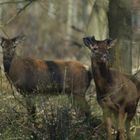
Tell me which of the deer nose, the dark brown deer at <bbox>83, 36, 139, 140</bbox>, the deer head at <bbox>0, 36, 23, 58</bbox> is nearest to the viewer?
the deer nose

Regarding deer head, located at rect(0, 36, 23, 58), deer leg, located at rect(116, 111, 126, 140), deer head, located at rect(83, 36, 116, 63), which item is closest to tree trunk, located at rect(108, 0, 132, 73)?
deer head, located at rect(83, 36, 116, 63)

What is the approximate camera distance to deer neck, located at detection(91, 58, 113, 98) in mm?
12691

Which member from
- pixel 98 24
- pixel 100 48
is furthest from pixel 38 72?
pixel 100 48

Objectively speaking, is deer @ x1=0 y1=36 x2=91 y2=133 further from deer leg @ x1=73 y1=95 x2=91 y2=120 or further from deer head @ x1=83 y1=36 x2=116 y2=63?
deer head @ x1=83 y1=36 x2=116 y2=63

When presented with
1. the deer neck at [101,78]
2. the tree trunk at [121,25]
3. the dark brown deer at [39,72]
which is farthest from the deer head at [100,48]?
the dark brown deer at [39,72]

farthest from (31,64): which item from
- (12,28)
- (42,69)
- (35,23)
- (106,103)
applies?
(35,23)

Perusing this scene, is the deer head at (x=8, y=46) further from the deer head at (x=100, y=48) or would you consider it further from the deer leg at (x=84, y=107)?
the deer head at (x=100, y=48)

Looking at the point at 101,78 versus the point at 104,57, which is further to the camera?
the point at 101,78

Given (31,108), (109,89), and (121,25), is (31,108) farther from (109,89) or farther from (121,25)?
(121,25)

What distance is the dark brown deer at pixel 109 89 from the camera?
12.6m

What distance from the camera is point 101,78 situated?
41.9 ft

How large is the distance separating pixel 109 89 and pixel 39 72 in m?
4.46

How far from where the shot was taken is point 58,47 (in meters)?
41.2

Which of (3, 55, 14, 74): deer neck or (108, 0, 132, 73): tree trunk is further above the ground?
(108, 0, 132, 73): tree trunk
